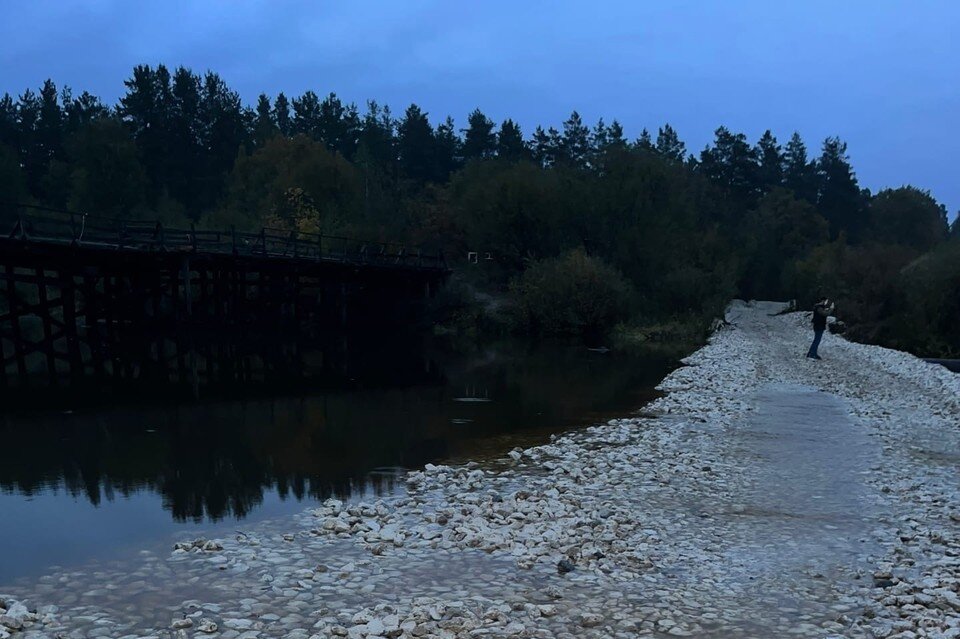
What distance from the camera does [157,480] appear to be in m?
12.3

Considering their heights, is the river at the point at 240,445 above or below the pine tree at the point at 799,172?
below

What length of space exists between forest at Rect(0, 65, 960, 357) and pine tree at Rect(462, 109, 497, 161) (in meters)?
0.30

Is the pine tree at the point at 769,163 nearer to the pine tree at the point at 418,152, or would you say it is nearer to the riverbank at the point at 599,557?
the pine tree at the point at 418,152

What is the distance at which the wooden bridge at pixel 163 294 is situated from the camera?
3027 cm

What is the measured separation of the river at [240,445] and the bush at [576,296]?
1650 centimetres

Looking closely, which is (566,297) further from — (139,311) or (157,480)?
(157,480)

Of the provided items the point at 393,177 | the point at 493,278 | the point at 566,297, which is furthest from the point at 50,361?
the point at 393,177

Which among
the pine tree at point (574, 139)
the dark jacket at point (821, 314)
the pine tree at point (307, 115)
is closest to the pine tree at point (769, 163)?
the pine tree at point (574, 139)

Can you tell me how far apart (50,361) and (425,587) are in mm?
26385

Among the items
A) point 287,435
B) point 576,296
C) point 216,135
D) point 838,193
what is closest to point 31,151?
point 216,135

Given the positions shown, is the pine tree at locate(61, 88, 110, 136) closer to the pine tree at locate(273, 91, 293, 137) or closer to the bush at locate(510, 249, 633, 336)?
the pine tree at locate(273, 91, 293, 137)

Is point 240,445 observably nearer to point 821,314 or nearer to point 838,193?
point 821,314

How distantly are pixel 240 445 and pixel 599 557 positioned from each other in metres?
9.06

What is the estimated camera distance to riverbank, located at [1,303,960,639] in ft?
21.7
